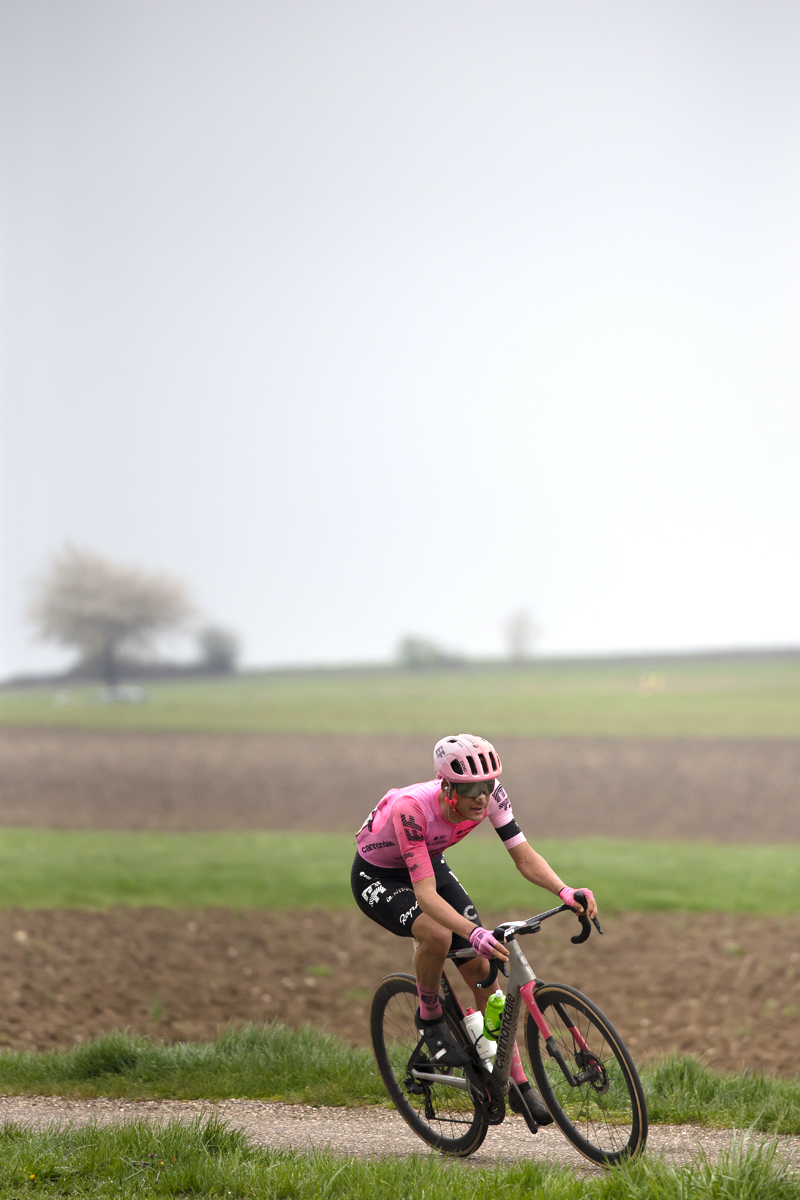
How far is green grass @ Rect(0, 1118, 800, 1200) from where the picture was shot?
15.1 ft

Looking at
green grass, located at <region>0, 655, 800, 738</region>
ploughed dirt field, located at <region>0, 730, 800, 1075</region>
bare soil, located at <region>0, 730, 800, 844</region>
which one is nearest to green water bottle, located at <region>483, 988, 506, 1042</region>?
ploughed dirt field, located at <region>0, 730, 800, 1075</region>

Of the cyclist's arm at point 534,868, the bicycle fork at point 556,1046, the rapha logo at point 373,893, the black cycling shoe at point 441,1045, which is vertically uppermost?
the cyclist's arm at point 534,868

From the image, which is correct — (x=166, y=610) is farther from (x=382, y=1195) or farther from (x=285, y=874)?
(x=382, y=1195)

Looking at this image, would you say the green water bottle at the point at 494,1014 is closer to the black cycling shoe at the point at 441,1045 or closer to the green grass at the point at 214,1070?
the black cycling shoe at the point at 441,1045

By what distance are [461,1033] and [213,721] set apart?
34152mm

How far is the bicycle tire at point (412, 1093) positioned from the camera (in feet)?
18.7

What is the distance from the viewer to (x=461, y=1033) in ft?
18.6

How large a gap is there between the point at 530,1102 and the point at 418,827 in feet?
4.48

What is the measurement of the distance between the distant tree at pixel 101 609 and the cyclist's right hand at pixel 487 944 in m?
37.6

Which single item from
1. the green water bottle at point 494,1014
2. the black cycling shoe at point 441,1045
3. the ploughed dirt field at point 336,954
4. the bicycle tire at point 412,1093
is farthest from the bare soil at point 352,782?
the green water bottle at point 494,1014

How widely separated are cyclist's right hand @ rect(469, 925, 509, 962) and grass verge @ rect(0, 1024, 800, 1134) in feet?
6.62

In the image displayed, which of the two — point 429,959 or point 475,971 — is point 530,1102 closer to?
point 475,971

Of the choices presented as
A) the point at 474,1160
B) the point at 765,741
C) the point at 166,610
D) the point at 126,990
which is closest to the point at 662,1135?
the point at 474,1160

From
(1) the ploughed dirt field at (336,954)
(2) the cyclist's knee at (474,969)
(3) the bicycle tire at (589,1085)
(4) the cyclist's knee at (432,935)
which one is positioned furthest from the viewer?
(1) the ploughed dirt field at (336,954)
